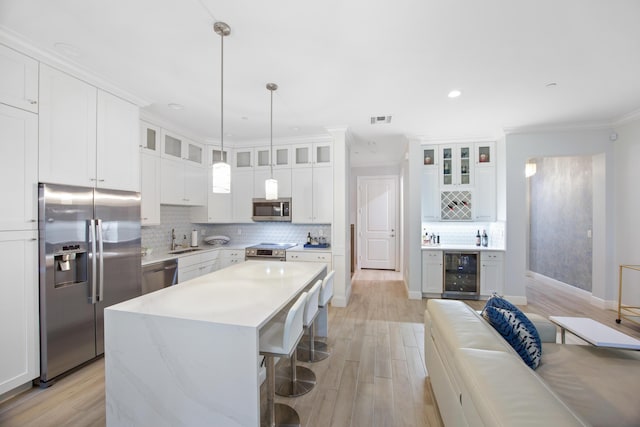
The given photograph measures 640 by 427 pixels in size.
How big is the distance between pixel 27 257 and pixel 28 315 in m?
0.45

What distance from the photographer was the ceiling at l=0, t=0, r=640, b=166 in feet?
5.73

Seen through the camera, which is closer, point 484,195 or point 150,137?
point 150,137

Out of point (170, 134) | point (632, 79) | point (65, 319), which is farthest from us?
point (170, 134)

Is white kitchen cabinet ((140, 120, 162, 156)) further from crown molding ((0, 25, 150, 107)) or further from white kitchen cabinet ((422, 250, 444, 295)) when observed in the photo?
white kitchen cabinet ((422, 250, 444, 295))

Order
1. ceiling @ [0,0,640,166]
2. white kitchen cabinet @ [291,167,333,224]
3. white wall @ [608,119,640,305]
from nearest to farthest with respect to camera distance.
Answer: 1. ceiling @ [0,0,640,166]
2. white wall @ [608,119,640,305]
3. white kitchen cabinet @ [291,167,333,224]

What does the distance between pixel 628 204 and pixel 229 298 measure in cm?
522

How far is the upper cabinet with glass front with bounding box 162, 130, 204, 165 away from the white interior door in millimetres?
3834

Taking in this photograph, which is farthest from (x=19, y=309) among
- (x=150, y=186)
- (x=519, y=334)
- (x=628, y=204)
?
(x=628, y=204)

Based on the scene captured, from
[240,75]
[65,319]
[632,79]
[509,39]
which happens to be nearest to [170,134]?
[240,75]

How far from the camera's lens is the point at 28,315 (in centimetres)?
211

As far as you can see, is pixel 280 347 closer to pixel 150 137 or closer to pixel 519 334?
pixel 519 334

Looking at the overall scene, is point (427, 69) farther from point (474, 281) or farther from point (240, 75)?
point (474, 281)

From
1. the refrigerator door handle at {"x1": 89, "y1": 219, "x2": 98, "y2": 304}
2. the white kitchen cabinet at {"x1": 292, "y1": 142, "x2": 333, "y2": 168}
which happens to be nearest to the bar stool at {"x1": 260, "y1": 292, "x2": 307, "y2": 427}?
the refrigerator door handle at {"x1": 89, "y1": 219, "x2": 98, "y2": 304}

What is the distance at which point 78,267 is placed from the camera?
2400 mm
